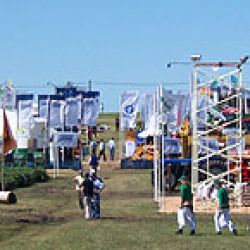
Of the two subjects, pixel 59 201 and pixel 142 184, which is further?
pixel 142 184

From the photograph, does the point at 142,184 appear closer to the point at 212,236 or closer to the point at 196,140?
the point at 196,140

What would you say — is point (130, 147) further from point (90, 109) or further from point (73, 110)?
point (73, 110)

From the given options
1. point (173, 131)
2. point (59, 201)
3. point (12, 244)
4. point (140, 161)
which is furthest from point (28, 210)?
point (140, 161)

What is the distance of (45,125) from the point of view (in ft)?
190

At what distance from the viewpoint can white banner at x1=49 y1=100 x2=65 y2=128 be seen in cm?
5522

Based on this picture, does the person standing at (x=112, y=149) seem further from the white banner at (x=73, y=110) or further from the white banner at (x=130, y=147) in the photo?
the white banner at (x=73, y=110)

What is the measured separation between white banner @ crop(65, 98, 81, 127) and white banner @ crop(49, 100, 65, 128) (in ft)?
1.00

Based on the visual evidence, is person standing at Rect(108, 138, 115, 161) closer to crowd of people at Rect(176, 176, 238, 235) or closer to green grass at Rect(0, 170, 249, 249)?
green grass at Rect(0, 170, 249, 249)

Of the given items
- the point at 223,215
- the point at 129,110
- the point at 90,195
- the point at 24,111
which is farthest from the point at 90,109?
the point at 223,215

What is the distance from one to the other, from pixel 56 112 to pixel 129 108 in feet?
14.2

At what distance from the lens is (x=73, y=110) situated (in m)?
54.8

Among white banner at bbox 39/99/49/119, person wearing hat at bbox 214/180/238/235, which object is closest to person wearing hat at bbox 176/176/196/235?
person wearing hat at bbox 214/180/238/235

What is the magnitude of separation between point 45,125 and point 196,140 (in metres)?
28.3

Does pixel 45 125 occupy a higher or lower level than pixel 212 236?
higher
